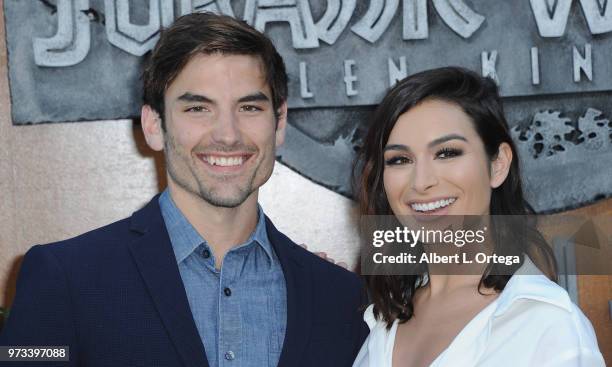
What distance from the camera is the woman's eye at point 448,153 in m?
1.89

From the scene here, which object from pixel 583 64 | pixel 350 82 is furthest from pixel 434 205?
pixel 583 64

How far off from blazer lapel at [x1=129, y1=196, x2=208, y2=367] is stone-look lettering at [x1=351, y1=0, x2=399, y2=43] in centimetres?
118

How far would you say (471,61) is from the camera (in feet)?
9.25

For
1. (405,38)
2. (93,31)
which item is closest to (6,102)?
(93,31)

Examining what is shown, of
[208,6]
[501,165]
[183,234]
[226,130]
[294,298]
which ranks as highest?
[208,6]

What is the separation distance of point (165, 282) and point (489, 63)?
1513 mm

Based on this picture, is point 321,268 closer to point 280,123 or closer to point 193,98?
point 280,123

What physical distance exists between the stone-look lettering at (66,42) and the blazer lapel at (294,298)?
1.15 metres

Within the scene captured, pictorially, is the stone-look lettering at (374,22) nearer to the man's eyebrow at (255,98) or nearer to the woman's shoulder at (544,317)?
the man's eyebrow at (255,98)

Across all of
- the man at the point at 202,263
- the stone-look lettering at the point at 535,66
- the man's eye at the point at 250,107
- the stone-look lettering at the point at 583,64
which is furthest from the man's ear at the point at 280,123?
the stone-look lettering at the point at 583,64

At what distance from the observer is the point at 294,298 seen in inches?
76.1

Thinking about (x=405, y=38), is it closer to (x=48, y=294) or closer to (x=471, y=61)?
(x=471, y=61)

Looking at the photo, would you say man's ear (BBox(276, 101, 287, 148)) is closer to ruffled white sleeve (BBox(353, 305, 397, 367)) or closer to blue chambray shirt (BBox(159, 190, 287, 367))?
blue chambray shirt (BBox(159, 190, 287, 367))

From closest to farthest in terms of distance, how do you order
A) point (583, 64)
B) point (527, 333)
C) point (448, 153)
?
point (527, 333)
point (448, 153)
point (583, 64)
